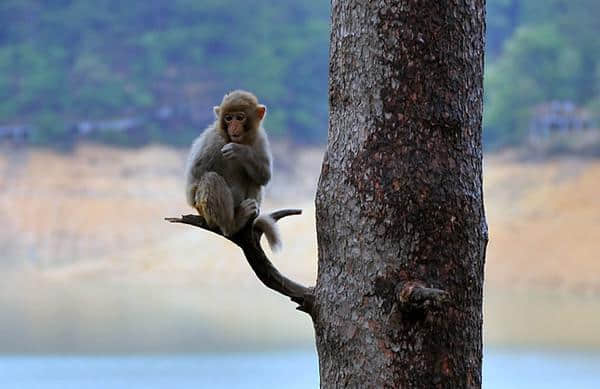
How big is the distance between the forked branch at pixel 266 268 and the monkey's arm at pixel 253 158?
32cm

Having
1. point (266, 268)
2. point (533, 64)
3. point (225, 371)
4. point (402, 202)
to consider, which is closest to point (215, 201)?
point (266, 268)

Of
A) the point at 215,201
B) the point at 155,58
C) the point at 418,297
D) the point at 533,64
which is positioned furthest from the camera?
the point at 155,58

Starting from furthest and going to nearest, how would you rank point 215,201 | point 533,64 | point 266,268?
point 533,64 → point 215,201 → point 266,268

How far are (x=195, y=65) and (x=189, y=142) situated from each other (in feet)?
3.08

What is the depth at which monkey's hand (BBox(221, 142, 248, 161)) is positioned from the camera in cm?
241

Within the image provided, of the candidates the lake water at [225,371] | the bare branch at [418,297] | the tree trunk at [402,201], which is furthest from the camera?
the lake water at [225,371]

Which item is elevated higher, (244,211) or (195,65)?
(195,65)

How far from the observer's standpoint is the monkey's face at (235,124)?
2432 millimetres

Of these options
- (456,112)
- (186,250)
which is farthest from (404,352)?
(186,250)

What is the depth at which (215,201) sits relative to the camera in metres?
2.36

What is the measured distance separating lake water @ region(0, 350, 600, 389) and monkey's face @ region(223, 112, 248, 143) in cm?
557

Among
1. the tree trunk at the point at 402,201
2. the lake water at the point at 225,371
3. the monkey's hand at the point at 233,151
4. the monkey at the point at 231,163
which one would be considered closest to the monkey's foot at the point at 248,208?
the monkey at the point at 231,163

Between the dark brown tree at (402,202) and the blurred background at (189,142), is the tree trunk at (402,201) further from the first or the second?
the blurred background at (189,142)

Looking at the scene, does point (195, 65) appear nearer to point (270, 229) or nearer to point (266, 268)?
point (270, 229)
